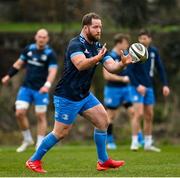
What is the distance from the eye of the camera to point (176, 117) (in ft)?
74.7

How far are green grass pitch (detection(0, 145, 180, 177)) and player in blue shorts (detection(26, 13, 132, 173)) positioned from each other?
35 cm

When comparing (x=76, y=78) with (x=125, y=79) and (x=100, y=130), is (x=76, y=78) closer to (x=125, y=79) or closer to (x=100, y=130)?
(x=100, y=130)

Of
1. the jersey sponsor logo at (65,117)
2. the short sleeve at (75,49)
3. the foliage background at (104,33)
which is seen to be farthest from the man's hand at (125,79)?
the foliage background at (104,33)

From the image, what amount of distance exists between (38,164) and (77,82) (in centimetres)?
133

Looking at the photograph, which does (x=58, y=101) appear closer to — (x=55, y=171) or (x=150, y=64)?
(x=55, y=171)

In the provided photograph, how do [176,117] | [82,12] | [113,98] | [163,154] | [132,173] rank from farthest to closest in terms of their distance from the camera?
[82,12], [176,117], [113,98], [163,154], [132,173]

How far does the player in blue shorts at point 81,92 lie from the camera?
1025 centimetres

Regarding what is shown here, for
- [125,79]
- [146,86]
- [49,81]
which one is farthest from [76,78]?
[125,79]

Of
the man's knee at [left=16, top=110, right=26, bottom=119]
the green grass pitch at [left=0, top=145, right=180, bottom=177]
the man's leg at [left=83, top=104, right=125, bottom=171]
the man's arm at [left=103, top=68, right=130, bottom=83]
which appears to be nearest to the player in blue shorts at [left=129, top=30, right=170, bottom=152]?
the green grass pitch at [left=0, top=145, right=180, bottom=177]

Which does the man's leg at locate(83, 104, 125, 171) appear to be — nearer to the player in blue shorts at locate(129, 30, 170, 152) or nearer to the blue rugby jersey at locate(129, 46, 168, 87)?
the player in blue shorts at locate(129, 30, 170, 152)

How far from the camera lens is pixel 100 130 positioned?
424 inches

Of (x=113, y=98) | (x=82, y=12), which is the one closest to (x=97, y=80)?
(x=82, y=12)

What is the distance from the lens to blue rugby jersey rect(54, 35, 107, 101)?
10.3m

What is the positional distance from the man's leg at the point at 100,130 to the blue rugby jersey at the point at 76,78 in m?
0.27
